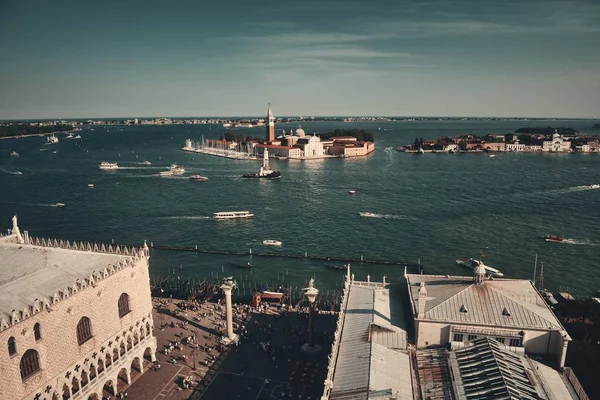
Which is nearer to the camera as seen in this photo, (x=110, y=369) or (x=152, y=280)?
(x=110, y=369)

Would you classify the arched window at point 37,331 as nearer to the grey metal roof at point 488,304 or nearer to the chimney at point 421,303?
the chimney at point 421,303

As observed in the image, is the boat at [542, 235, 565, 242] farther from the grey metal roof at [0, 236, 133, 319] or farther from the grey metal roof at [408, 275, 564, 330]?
the grey metal roof at [0, 236, 133, 319]

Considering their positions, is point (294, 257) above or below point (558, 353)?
below

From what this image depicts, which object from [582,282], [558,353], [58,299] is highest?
[58,299]

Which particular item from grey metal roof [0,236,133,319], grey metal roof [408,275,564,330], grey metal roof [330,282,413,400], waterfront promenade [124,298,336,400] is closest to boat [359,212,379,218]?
waterfront promenade [124,298,336,400]

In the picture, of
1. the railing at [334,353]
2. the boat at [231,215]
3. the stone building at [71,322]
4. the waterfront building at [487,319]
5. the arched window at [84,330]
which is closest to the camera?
the railing at [334,353]

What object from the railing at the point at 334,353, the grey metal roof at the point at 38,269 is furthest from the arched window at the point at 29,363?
the railing at the point at 334,353

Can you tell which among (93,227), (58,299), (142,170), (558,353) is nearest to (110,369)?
(58,299)

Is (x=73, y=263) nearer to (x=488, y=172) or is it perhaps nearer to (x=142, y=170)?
(x=142, y=170)

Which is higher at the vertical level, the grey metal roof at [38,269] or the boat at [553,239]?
the grey metal roof at [38,269]
